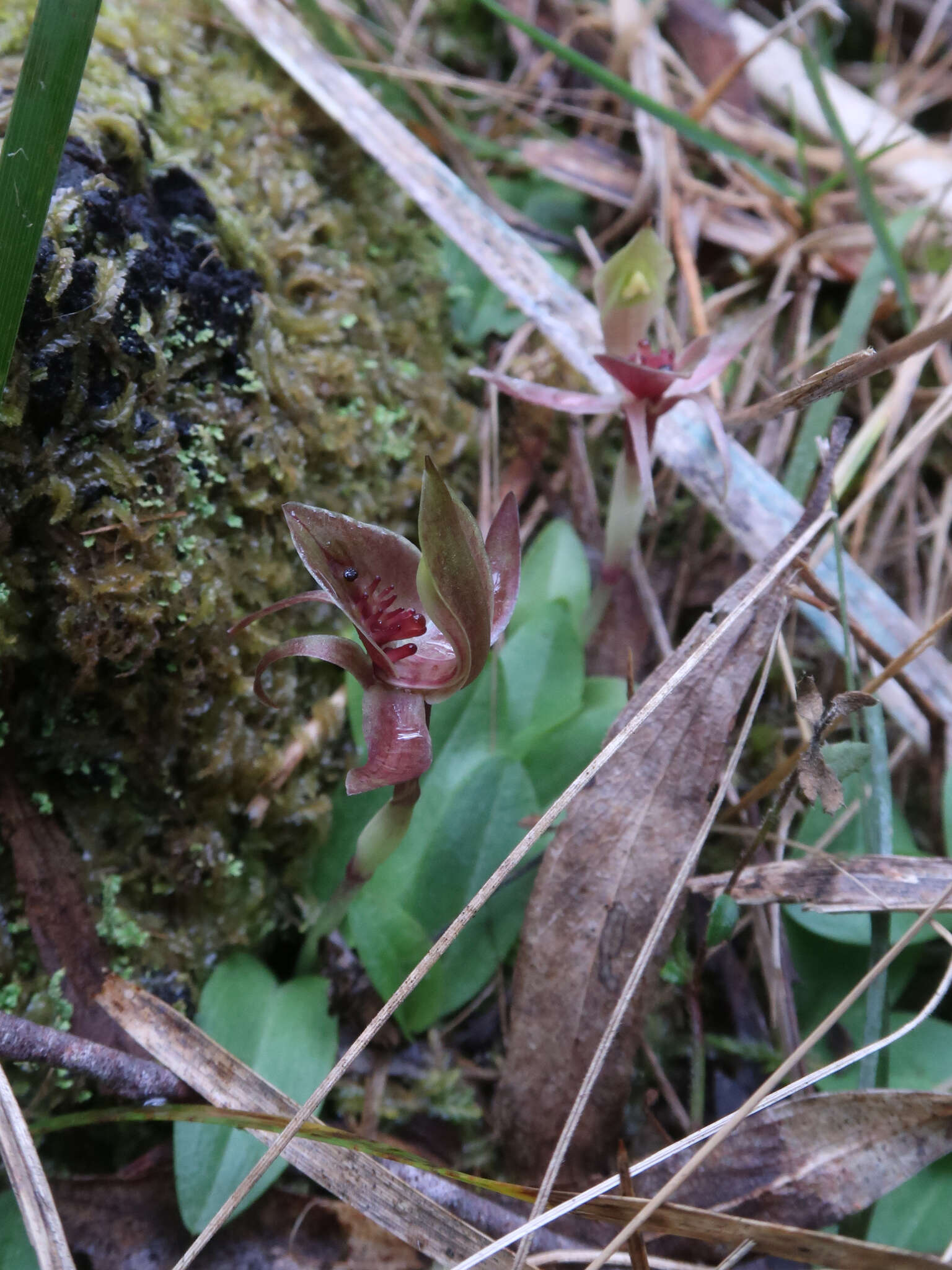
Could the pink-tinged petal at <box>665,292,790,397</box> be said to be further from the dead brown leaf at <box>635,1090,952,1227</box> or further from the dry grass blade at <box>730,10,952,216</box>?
the dry grass blade at <box>730,10,952,216</box>

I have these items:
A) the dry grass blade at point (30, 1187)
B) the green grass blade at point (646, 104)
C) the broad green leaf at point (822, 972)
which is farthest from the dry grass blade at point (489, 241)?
the dry grass blade at point (30, 1187)

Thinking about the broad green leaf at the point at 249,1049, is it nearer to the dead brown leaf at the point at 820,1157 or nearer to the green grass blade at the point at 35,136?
the dead brown leaf at the point at 820,1157

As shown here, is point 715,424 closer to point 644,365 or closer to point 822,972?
point 644,365

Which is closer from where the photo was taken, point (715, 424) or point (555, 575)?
point (715, 424)

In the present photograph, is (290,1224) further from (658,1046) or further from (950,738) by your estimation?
(950,738)

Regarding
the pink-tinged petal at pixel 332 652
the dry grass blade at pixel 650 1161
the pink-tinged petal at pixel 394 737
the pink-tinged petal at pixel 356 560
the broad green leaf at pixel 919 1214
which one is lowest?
the broad green leaf at pixel 919 1214

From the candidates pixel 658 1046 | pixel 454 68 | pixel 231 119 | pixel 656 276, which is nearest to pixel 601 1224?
pixel 658 1046

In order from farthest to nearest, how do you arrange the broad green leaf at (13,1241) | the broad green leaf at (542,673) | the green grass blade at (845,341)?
the green grass blade at (845,341), the broad green leaf at (542,673), the broad green leaf at (13,1241)

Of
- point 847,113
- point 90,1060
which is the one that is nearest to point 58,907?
point 90,1060
